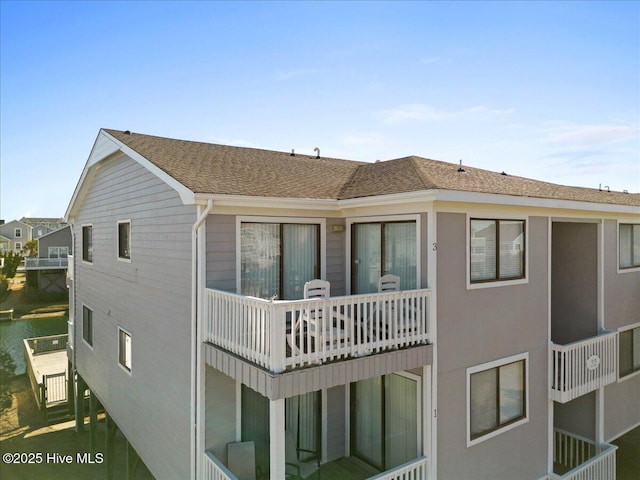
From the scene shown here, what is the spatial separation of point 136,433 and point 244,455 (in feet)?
14.3

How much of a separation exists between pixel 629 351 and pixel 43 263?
46.2 meters

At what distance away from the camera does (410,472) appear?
21.6 feet

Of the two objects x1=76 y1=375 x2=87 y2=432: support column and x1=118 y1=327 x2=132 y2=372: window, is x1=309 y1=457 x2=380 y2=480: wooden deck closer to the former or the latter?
x1=118 y1=327 x2=132 y2=372: window

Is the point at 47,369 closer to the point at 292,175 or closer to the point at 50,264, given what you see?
the point at 292,175

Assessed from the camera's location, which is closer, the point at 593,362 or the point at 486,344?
the point at 486,344

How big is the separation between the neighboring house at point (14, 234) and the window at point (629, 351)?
7941 cm

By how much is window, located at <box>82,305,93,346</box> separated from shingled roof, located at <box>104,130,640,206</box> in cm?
656

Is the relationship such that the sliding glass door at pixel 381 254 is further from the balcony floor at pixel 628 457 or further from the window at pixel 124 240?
the balcony floor at pixel 628 457

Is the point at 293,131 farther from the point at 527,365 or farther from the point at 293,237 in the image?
the point at 527,365

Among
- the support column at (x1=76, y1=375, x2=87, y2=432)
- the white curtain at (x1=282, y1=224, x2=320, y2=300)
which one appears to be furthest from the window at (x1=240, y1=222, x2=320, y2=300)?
the support column at (x1=76, y1=375, x2=87, y2=432)

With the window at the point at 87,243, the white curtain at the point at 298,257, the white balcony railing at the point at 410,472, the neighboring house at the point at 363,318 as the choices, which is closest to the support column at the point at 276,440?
the neighboring house at the point at 363,318

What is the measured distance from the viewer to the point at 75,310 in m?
14.8

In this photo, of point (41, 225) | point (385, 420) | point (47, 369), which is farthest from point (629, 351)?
point (41, 225)

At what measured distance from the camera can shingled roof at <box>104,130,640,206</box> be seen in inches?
295
